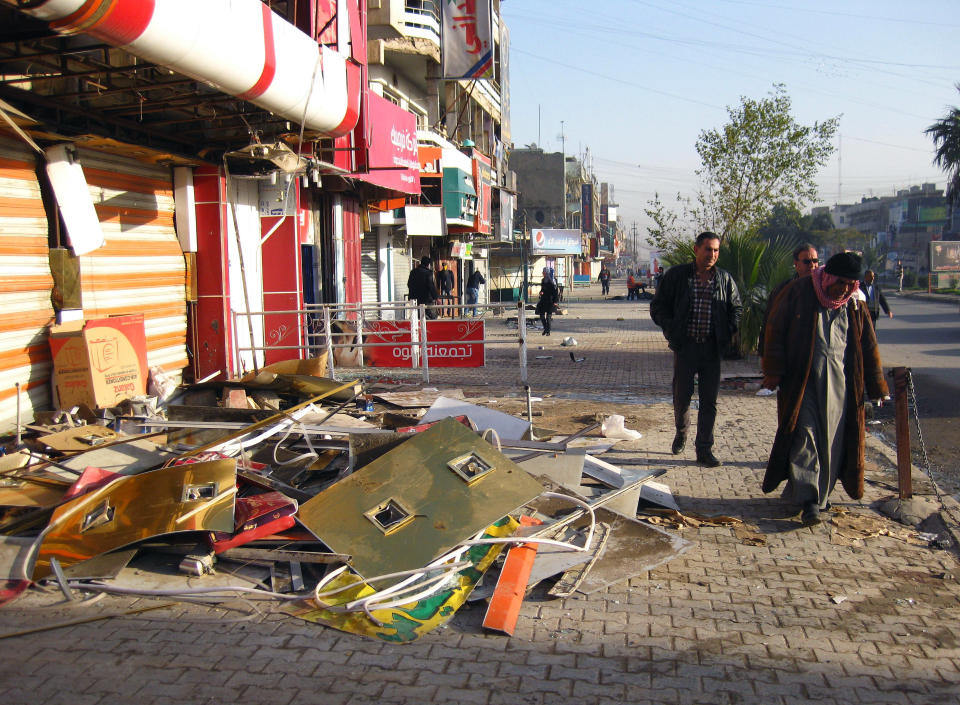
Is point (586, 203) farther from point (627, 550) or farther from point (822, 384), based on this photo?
point (627, 550)

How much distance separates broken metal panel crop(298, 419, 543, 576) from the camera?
4184 millimetres

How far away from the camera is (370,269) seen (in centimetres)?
2136

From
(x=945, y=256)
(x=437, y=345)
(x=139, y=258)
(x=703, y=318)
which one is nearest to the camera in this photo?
(x=703, y=318)

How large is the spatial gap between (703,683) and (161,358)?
8344 mm

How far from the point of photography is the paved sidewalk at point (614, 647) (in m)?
3.15

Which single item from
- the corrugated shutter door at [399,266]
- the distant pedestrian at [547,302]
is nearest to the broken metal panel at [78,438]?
the distant pedestrian at [547,302]

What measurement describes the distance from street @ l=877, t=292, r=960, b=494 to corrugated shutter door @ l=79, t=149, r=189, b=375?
8.54 m

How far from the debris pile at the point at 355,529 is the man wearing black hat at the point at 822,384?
98cm

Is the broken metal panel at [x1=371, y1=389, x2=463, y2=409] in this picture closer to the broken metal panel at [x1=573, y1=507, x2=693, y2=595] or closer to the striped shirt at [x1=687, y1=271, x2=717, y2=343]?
the striped shirt at [x1=687, y1=271, x2=717, y2=343]

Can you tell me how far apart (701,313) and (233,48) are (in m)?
4.70

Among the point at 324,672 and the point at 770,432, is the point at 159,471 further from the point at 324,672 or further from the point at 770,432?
the point at 770,432

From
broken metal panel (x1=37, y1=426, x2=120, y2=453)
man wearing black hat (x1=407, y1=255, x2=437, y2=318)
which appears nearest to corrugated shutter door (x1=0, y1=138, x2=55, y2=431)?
broken metal panel (x1=37, y1=426, x2=120, y2=453)

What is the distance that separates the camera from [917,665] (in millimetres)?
3395

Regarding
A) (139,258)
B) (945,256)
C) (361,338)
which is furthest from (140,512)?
(945,256)
